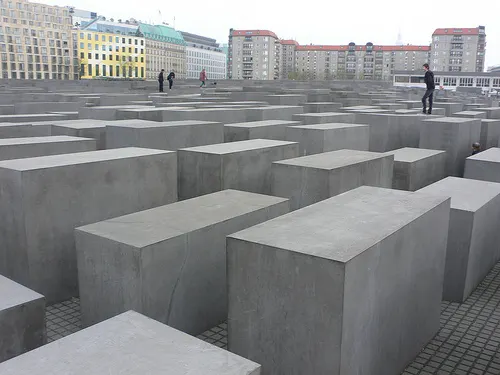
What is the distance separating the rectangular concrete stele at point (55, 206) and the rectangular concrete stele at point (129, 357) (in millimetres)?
3314

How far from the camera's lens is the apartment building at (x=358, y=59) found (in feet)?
488

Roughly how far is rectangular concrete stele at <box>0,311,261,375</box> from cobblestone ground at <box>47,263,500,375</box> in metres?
2.43

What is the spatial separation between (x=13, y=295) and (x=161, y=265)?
1.43 meters

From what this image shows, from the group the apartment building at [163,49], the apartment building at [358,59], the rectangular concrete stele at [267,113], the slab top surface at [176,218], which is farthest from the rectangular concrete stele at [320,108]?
the apartment building at [358,59]

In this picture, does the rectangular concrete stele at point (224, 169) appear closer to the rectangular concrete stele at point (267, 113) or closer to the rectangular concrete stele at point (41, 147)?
the rectangular concrete stele at point (41, 147)

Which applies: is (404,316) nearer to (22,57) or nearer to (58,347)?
(58,347)

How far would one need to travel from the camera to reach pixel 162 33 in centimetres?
14062

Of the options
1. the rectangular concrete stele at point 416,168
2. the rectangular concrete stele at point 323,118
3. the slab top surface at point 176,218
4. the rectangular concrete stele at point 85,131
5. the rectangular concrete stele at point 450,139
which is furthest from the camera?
the rectangular concrete stele at point 323,118

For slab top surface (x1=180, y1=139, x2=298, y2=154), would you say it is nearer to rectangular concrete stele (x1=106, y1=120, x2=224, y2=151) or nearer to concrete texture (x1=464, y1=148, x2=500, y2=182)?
rectangular concrete stele (x1=106, y1=120, x2=224, y2=151)

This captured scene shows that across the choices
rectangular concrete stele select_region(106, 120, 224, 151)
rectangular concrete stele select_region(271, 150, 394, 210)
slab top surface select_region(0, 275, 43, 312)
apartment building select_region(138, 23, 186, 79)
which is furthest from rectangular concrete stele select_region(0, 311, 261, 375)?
apartment building select_region(138, 23, 186, 79)

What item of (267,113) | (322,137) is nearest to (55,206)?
(322,137)

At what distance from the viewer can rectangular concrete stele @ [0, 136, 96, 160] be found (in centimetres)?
796

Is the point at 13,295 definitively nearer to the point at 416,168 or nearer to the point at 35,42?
the point at 416,168

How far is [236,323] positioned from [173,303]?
1146mm
